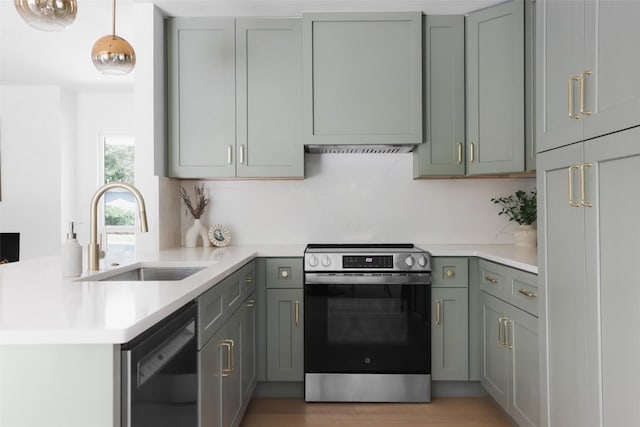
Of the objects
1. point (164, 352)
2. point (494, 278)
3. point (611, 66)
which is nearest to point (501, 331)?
point (494, 278)

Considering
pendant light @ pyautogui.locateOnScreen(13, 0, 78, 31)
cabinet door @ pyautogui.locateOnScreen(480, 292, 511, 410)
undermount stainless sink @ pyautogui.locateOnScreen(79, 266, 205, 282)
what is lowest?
cabinet door @ pyautogui.locateOnScreen(480, 292, 511, 410)

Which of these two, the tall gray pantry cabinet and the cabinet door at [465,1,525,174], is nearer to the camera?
the tall gray pantry cabinet

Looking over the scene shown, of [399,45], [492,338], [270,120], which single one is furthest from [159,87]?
[492,338]

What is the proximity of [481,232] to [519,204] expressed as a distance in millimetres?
317

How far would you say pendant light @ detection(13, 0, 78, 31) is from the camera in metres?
1.53

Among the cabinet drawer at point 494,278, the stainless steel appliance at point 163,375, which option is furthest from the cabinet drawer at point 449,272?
the stainless steel appliance at point 163,375

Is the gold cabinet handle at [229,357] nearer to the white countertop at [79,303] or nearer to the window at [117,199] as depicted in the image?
the white countertop at [79,303]

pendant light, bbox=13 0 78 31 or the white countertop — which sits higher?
pendant light, bbox=13 0 78 31

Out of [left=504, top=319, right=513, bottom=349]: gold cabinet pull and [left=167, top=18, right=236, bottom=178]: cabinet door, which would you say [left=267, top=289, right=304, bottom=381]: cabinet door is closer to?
[left=167, top=18, right=236, bottom=178]: cabinet door

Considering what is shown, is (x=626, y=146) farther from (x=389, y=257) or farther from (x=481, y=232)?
(x=481, y=232)

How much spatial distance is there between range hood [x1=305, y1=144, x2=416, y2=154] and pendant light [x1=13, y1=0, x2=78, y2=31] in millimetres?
1720

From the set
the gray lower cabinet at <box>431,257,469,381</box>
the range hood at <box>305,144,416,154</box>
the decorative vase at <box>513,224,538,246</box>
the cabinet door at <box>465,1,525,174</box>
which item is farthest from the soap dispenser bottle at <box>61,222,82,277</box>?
the decorative vase at <box>513,224,538,246</box>

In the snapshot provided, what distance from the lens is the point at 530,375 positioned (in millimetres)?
2227

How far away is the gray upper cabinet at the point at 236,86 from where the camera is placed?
3.08 metres
